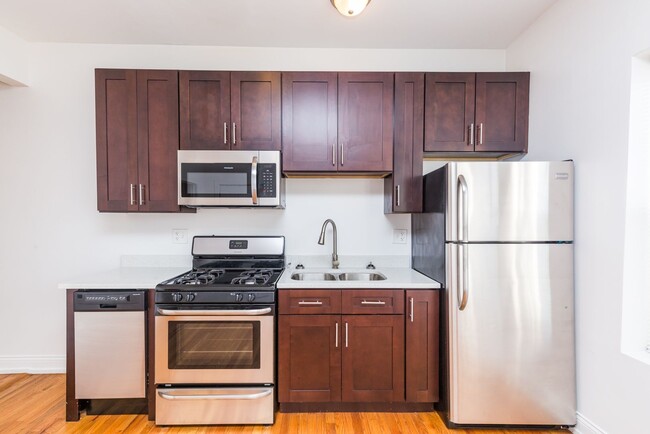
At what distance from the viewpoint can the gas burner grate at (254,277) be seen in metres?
2.04

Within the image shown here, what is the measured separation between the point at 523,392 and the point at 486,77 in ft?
6.81

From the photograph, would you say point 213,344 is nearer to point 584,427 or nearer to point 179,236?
point 179,236

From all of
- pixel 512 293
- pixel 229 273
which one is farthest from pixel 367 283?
pixel 229 273

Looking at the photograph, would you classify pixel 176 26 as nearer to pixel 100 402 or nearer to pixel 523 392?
pixel 100 402

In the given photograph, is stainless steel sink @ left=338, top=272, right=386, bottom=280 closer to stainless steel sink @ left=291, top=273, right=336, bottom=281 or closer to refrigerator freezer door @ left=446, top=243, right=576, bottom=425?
stainless steel sink @ left=291, top=273, right=336, bottom=281

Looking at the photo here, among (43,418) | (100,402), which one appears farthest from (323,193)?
(43,418)

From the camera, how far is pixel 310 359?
2027 mm

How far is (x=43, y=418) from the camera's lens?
2043 millimetres

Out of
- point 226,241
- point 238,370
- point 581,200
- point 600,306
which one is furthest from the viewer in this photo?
point 226,241

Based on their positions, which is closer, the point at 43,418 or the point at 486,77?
the point at 43,418

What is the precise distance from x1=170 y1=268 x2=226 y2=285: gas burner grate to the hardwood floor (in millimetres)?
883

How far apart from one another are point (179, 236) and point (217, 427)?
143cm

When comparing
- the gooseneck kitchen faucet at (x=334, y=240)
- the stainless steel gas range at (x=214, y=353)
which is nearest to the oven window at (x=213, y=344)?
the stainless steel gas range at (x=214, y=353)

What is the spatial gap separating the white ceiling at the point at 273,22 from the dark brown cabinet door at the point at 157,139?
0.40 meters
